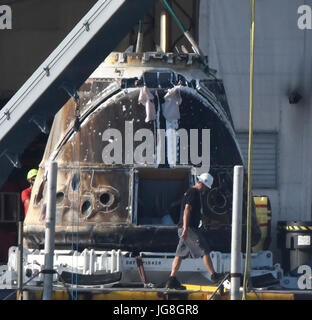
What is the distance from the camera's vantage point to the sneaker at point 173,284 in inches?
687

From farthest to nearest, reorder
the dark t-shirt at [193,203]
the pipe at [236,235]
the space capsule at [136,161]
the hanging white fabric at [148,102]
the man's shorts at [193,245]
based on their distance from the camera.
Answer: the hanging white fabric at [148,102] < the space capsule at [136,161] < the man's shorts at [193,245] < the dark t-shirt at [193,203] < the pipe at [236,235]

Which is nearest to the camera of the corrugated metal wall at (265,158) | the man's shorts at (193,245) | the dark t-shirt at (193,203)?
the dark t-shirt at (193,203)

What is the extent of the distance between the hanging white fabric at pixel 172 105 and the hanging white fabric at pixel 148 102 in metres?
0.18

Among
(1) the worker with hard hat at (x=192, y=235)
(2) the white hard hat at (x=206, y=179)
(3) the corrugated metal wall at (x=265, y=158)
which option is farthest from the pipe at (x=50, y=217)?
(3) the corrugated metal wall at (x=265, y=158)

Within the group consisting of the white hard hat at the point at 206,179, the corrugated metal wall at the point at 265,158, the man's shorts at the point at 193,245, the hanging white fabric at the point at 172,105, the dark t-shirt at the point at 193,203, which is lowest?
the man's shorts at the point at 193,245

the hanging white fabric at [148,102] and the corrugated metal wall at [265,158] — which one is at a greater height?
the hanging white fabric at [148,102]

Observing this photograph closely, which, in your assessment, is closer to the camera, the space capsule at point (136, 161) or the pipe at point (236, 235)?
the pipe at point (236, 235)

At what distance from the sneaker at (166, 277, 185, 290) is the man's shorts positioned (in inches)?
16.0

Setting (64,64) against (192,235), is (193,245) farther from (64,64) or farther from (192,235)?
(64,64)

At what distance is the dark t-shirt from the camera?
17.7m

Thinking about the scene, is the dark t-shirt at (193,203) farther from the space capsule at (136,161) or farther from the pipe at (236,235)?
the pipe at (236,235)

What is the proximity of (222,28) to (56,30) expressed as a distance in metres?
4.73

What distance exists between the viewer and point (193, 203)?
17.7m
